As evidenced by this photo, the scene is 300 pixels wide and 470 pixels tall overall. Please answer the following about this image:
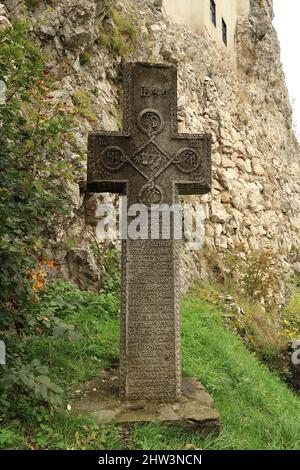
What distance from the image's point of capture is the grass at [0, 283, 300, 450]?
310 centimetres

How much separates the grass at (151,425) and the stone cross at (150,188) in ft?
1.78

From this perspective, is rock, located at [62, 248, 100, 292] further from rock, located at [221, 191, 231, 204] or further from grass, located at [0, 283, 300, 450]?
rock, located at [221, 191, 231, 204]

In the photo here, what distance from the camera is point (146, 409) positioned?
11.9ft

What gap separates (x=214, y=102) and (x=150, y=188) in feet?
32.8

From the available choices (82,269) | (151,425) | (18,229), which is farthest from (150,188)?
(82,269)

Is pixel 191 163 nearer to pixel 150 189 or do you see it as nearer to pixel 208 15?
pixel 150 189

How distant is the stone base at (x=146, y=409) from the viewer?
3381mm

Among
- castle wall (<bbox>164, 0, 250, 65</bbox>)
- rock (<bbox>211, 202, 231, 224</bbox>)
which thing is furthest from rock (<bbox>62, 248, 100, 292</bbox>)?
castle wall (<bbox>164, 0, 250, 65</bbox>)

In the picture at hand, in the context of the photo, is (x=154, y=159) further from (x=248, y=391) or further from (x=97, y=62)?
(x=97, y=62)

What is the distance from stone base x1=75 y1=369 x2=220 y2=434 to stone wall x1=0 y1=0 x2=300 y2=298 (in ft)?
8.67

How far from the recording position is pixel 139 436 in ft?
Result: 10.5

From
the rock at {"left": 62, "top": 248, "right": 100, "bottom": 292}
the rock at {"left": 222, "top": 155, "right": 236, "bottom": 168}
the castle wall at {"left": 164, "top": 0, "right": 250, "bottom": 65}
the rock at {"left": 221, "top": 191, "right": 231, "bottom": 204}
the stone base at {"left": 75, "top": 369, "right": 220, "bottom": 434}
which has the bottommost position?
the stone base at {"left": 75, "top": 369, "right": 220, "bottom": 434}
